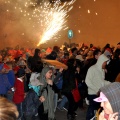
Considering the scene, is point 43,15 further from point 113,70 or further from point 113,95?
point 113,95

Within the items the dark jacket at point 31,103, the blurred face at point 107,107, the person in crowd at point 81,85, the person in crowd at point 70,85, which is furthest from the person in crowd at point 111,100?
the person in crowd at point 81,85

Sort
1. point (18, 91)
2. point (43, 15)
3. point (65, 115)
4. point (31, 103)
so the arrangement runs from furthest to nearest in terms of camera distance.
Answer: point (43, 15) < point (65, 115) < point (18, 91) < point (31, 103)

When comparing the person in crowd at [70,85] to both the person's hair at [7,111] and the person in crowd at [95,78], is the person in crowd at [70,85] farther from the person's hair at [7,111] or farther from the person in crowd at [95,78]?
the person's hair at [7,111]

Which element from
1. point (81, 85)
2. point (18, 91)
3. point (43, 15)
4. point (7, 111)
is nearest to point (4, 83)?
point (18, 91)

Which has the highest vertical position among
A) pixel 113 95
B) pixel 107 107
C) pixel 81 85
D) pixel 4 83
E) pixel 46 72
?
pixel 113 95

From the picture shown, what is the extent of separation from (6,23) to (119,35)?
959 centimetres

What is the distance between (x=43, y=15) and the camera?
2652cm

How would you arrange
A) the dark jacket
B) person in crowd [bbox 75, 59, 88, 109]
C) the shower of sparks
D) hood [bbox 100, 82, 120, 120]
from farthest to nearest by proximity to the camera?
the shower of sparks, person in crowd [bbox 75, 59, 88, 109], the dark jacket, hood [bbox 100, 82, 120, 120]

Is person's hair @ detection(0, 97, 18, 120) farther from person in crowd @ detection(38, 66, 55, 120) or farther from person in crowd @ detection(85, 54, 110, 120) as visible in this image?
person in crowd @ detection(85, 54, 110, 120)

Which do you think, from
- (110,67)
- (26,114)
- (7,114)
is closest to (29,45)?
(110,67)

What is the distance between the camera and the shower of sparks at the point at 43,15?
25.6 m

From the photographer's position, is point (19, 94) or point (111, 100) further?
point (19, 94)

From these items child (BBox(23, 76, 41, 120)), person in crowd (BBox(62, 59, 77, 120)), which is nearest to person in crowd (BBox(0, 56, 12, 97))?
child (BBox(23, 76, 41, 120))

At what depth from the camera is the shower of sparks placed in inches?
1008
